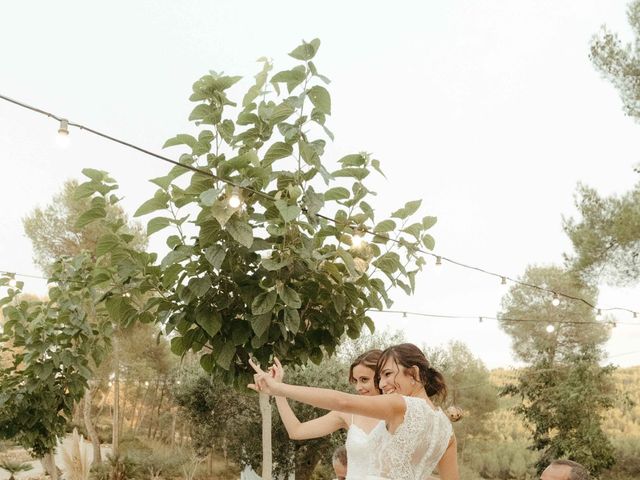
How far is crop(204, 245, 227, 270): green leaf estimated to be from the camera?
2.37 metres

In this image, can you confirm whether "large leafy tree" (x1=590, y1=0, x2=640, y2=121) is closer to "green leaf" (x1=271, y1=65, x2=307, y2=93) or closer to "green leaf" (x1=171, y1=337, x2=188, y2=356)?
"green leaf" (x1=271, y1=65, x2=307, y2=93)

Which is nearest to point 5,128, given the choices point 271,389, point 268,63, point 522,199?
point 522,199

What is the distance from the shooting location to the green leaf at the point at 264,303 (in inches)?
94.8

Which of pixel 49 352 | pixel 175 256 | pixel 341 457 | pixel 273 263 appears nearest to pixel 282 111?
pixel 273 263

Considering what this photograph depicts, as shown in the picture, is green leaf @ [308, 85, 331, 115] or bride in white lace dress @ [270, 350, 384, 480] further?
green leaf @ [308, 85, 331, 115]

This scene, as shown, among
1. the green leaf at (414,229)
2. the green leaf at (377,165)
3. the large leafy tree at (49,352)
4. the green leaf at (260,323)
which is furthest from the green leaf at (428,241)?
the large leafy tree at (49,352)

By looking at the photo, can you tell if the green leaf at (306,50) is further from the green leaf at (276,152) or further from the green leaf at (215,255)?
the green leaf at (215,255)

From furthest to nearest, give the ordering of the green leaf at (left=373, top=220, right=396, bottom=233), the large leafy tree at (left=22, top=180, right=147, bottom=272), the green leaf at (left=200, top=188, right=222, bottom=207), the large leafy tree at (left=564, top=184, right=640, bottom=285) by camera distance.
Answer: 1. the large leafy tree at (left=22, top=180, right=147, bottom=272)
2. the large leafy tree at (left=564, top=184, right=640, bottom=285)
3. the green leaf at (left=373, top=220, right=396, bottom=233)
4. the green leaf at (left=200, top=188, right=222, bottom=207)

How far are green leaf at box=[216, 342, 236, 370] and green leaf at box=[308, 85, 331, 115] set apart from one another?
3.45 ft

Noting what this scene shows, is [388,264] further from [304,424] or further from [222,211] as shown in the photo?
[222,211]

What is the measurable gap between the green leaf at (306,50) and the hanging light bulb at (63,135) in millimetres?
1086

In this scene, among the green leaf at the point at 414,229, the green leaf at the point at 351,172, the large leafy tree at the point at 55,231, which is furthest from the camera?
the large leafy tree at the point at 55,231

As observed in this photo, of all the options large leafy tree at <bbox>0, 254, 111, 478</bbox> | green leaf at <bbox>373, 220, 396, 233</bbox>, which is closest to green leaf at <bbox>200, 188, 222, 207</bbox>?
green leaf at <bbox>373, 220, 396, 233</bbox>

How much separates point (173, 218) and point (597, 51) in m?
10.2
